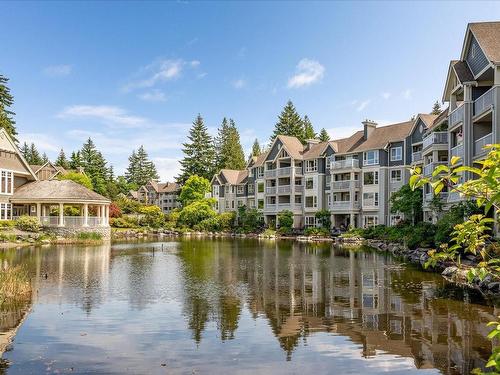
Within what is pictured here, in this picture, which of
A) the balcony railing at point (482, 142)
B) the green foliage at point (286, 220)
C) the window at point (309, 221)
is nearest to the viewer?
the balcony railing at point (482, 142)

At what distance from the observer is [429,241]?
3152 cm

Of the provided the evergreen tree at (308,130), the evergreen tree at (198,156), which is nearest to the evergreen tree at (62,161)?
the evergreen tree at (198,156)

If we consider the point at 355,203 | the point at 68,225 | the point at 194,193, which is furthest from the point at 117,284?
the point at 194,193

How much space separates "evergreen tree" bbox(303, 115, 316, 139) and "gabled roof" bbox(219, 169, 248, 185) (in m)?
19.7

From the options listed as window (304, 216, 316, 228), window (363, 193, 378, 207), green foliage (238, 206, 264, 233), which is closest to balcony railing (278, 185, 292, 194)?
window (304, 216, 316, 228)

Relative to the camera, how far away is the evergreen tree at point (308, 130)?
8969 cm

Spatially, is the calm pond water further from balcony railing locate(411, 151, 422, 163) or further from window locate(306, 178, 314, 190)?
window locate(306, 178, 314, 190)

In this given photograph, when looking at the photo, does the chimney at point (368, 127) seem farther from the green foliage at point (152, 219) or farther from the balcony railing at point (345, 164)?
the green foliage at point (152, 219)

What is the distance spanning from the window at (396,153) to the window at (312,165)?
1124 cm

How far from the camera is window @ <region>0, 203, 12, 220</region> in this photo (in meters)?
44.5

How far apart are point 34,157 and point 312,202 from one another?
85707 millimetres

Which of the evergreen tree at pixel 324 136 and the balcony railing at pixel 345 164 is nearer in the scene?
the balcony railing at pixel 345 164

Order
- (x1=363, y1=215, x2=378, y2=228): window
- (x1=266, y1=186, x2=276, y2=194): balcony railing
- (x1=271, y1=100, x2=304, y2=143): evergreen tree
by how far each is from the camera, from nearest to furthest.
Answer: (x1=363, y1=215, x2=378, y2=228): window
(x1=266, y1=186, x2=276, y2=194): balcony railing
(x1=271, y1=100, x2=304, y2=143): evergreen tree

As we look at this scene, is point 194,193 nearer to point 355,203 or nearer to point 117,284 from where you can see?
point 355,203
